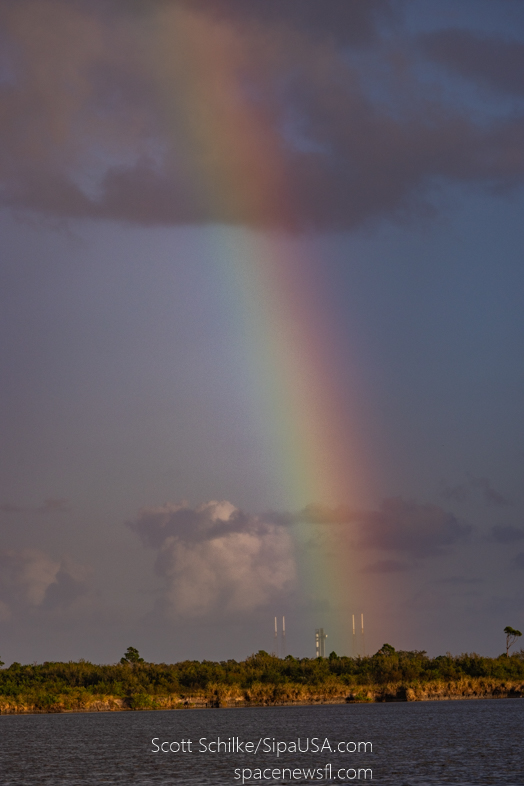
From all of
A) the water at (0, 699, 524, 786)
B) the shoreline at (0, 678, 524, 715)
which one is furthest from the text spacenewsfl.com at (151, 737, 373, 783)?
the shoreline at (0, 678, 524, 715)

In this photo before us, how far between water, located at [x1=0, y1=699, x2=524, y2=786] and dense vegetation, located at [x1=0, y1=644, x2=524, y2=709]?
87.6 ft

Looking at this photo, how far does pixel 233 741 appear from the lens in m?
84.6

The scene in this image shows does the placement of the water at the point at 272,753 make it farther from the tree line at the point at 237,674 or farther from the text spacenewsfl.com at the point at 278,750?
the tree line at the point at 237,674

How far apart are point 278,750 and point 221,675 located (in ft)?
283

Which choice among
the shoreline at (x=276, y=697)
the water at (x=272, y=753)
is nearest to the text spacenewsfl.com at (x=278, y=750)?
the water at (x=272, y=753)

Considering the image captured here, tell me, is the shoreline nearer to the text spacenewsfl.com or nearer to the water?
the water

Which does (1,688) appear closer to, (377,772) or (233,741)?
(233,741)

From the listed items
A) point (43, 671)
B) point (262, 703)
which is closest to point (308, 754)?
point (262, 703)

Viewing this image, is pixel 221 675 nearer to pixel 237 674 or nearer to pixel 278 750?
pixel 237 674

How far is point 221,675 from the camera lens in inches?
6284

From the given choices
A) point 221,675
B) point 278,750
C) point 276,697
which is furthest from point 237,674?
point 278,750

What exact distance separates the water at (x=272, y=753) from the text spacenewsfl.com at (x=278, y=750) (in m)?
0.17

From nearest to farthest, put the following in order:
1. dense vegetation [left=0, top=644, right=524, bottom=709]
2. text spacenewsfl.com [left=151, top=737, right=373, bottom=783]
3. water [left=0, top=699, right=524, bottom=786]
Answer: water [left=0, top=699, right=524, bottom=786] < text spacenewsfl.com [left=151, top=737, right=373, bottom=783] < dense vegetation [left=0, top=644, right=524, bottom=709]

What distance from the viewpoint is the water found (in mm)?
58594
